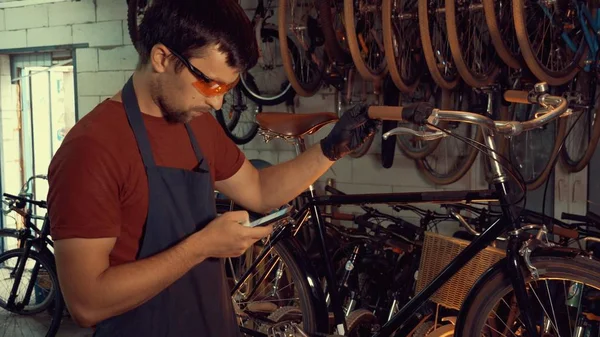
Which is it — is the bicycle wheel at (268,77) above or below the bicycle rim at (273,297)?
above

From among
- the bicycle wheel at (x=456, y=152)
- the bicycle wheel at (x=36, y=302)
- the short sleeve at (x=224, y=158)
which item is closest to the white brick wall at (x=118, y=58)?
the bicycle wheel at (x=36, y=302)

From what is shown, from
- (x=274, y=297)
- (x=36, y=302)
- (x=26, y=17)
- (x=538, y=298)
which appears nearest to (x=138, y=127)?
(x=538, y=298)

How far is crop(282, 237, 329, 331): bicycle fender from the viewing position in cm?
301

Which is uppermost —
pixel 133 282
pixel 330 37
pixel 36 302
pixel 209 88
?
pixel 330 37

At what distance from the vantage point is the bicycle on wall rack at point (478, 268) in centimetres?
216

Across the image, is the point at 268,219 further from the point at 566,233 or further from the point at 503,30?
the point at 503,30

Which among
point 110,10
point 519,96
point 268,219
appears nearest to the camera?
point 268,219

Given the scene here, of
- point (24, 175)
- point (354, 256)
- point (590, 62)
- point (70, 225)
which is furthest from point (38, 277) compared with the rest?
point (590, 62)

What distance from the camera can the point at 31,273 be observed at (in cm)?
446

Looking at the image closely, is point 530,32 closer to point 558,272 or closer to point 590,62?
point 590,62

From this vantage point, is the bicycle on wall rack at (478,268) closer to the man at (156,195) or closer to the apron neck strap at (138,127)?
the man at (156,195)

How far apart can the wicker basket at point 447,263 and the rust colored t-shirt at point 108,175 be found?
3.62ft

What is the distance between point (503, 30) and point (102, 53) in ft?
10.5

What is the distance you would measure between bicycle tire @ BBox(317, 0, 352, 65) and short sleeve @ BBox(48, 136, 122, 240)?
2.64 metres
